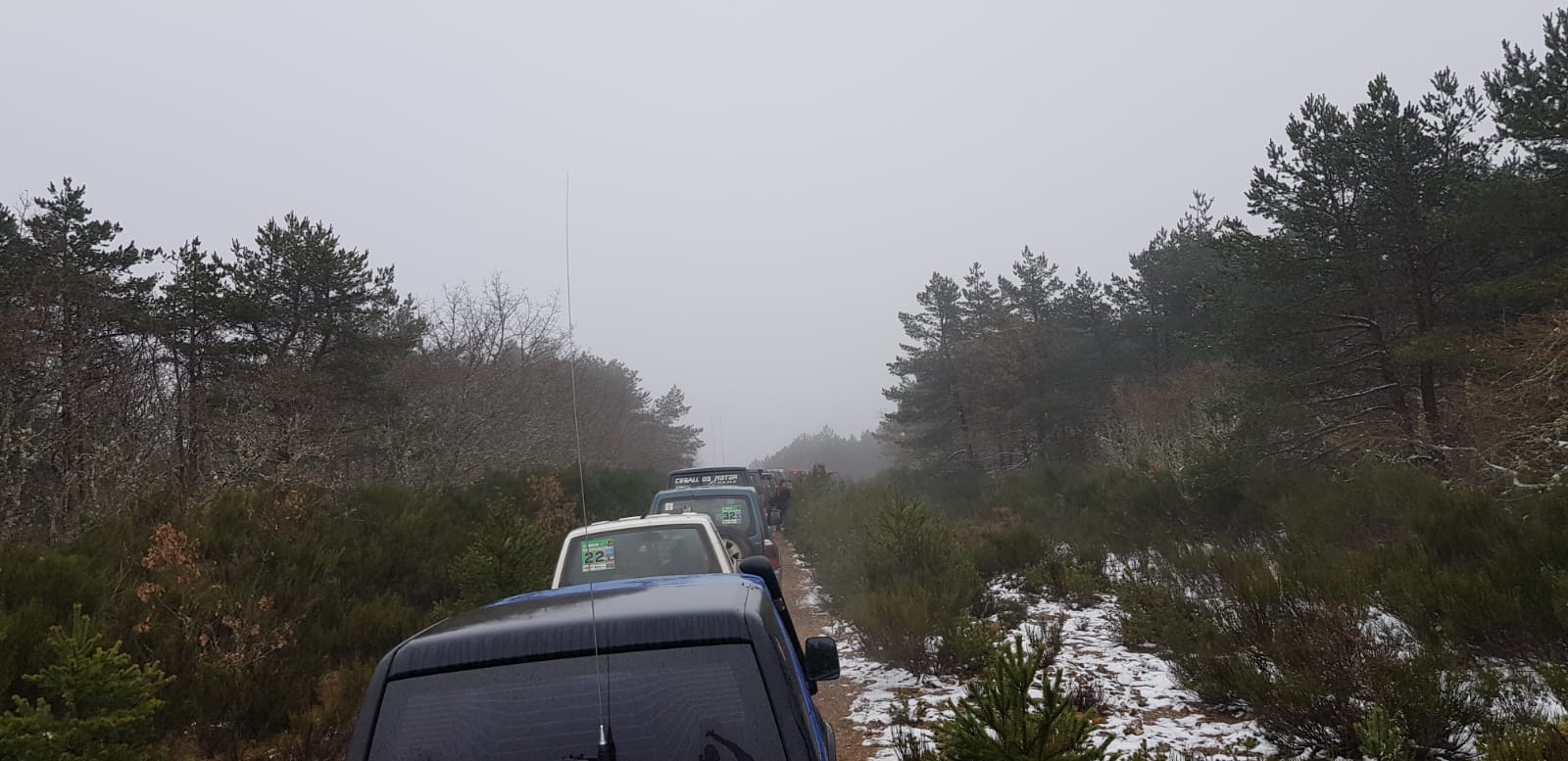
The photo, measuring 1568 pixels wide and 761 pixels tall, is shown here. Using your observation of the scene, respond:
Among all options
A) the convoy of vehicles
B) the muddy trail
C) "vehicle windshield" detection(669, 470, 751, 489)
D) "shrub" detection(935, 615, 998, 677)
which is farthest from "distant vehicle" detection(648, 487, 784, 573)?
the convoy of vehicles

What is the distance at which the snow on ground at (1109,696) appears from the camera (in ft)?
16.9

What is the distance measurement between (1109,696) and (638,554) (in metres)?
3.86

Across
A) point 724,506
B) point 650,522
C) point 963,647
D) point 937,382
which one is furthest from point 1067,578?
point 937,382

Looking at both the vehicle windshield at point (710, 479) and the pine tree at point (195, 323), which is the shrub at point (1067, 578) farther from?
the pine tree at point (195, 323)

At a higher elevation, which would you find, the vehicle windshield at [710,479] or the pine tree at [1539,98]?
the pine tree at [1539,98]

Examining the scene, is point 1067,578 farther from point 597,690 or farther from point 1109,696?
point 597,690

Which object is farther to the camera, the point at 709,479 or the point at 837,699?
the point at 709,479

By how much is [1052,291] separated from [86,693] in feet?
139

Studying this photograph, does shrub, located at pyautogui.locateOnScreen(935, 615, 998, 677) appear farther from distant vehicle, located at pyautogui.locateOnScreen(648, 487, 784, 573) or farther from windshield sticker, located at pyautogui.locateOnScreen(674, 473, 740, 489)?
windshield sticker, located at pyautogui.locateOnScreen(674, 473, 740, 489)

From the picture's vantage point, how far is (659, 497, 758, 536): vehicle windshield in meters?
9.84

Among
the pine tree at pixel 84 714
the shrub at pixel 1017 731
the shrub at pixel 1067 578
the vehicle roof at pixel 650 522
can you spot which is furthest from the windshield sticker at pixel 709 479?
the shrub at pixel 1017 731

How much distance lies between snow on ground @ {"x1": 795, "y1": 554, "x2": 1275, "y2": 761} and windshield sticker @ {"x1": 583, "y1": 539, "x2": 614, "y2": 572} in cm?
226

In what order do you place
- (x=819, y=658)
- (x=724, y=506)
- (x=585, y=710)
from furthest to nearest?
(x=724, y=506)
(x=819, y=658)
(x=585, y=710)

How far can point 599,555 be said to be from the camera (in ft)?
20.7
